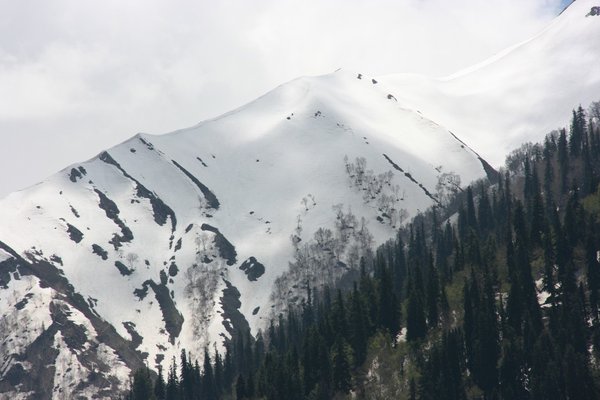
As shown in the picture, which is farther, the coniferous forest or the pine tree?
the pine tree

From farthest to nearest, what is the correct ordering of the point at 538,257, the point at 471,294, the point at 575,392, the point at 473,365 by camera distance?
the point at 538,257, the point at 471,294, the point at 473,365, the point at 575,392

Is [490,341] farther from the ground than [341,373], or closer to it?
closer to it

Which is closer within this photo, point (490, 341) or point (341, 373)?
point (490, 341)

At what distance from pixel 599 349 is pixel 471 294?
3013 cm

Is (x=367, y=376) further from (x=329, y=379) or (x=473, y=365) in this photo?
(x=473, y=365)

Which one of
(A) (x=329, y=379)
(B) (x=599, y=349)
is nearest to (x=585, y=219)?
(B) (x=599, y=349)

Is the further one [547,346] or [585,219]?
[585,219]

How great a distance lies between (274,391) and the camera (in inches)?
7451

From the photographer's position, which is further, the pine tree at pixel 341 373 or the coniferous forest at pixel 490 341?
the pine tree at pixel 341 373

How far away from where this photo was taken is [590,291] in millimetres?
171750

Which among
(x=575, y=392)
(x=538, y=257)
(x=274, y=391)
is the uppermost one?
(x=538, y=257)

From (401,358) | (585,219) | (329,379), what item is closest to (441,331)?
(401,358)

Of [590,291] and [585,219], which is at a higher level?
[585,219]

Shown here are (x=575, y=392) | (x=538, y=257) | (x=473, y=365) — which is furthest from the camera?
(x=538, y=257)
